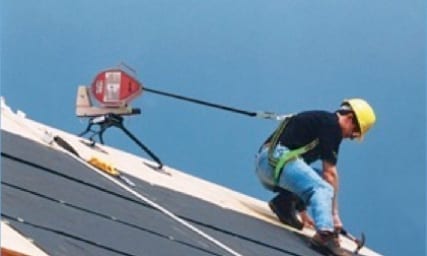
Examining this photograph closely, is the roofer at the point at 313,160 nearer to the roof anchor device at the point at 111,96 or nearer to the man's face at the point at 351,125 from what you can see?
the man's face at the point at 351,125

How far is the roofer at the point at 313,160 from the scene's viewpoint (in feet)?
40.3

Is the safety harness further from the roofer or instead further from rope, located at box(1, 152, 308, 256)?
rope, located at box(1, 152, 308, 256)

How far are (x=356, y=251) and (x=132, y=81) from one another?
112 inches

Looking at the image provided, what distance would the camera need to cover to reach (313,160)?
13.0 meters

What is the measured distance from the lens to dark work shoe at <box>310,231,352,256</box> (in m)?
12.2

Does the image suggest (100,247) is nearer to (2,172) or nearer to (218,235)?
(2,172)

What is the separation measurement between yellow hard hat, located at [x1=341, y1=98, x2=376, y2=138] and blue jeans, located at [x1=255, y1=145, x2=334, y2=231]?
722 mm

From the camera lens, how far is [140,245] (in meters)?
9.28

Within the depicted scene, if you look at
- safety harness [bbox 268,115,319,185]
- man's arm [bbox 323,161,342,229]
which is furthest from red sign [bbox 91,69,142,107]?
man's arm [bbox 323,161,342,229]

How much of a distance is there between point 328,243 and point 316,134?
1112 mm

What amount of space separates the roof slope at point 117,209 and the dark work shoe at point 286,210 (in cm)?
9

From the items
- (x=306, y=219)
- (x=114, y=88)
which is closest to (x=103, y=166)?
(x=306, y=219)

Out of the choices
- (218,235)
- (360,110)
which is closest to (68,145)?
(218,235)

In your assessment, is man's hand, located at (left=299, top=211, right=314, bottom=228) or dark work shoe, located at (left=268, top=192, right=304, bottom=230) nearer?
dark work shoe, located at (left=268, top=192, right=304, bottom=230)
